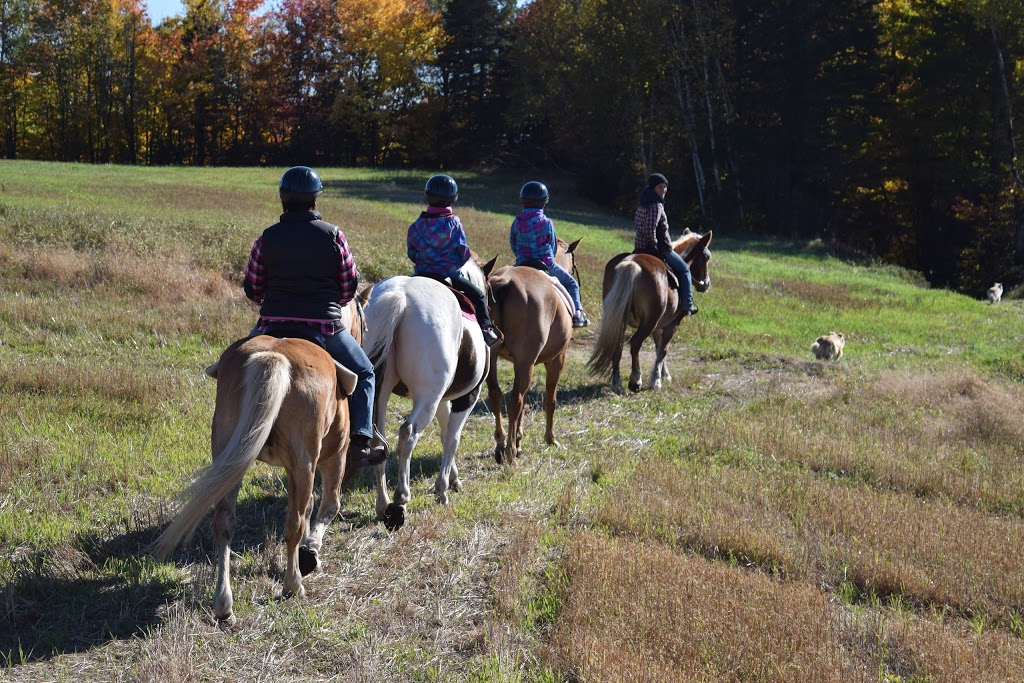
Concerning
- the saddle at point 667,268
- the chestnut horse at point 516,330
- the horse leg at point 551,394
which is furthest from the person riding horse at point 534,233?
the saddle at point 667,268

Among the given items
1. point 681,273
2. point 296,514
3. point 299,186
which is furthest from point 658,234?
point 296,514

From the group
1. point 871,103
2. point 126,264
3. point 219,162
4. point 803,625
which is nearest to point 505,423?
point 803,625

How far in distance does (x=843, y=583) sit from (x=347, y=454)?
3.59 m

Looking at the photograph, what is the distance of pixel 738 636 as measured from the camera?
5.11m

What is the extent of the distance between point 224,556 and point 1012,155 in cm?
4314

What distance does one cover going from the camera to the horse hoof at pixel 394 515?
6.52 m

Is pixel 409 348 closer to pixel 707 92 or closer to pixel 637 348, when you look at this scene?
pixel 637 348

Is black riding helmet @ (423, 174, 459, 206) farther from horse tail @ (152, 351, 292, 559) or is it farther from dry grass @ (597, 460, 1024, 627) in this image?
horse tail @ (152, 351, 292, 559)

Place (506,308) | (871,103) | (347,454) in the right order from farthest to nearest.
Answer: (871,103)
(506,308)
(347,454)

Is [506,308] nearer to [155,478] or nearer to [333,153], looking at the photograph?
[155,478]

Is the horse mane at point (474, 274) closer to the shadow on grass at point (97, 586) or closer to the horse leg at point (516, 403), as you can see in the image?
the horse leg at point (516, 403)

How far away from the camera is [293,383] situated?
523cm

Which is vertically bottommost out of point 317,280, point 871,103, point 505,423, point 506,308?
point 505,423

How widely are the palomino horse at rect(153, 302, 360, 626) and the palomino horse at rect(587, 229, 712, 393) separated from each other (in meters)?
7.27
